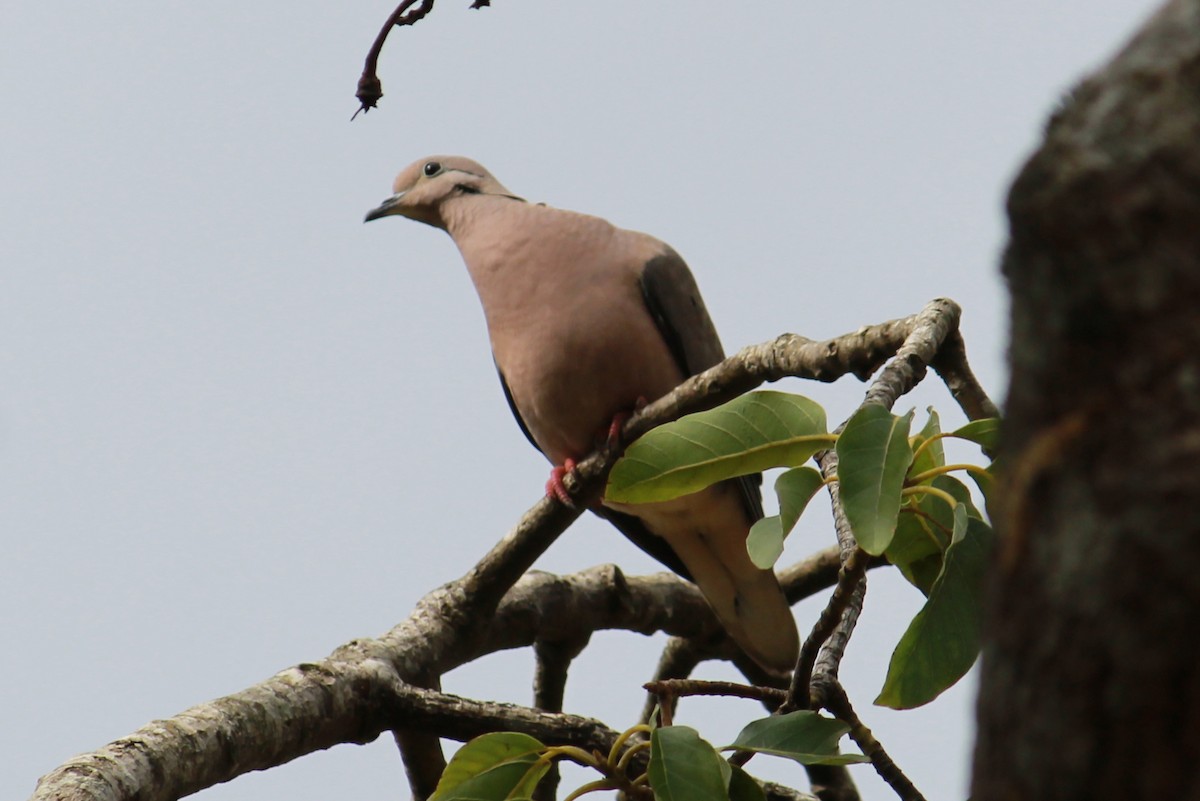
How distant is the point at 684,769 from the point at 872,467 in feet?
1.84

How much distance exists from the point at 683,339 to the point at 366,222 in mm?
1506

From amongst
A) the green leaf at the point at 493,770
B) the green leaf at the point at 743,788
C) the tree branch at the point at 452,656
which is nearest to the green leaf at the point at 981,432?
the tree branch at the point at 452,656

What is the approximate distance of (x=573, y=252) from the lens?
4363 mm

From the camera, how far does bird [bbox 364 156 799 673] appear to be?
4176mm

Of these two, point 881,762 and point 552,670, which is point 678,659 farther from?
point 881,762

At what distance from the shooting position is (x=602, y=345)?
4141mm

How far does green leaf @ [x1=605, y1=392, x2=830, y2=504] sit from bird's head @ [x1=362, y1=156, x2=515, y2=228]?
2674mm

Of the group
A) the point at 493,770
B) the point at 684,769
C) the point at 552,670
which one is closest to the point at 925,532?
the point at 684,769

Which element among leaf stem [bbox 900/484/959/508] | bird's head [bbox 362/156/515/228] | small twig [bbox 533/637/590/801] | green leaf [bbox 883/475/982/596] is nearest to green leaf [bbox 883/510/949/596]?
green leaf [bbox 883/475/982/596]

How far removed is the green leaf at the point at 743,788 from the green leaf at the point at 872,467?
1.53 ft

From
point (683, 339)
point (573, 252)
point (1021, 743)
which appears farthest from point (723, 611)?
point (1021, 743)

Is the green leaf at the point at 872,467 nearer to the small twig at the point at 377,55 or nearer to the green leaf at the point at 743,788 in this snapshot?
the green leaf at the point at 743,788

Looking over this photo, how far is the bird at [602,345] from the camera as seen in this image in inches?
164

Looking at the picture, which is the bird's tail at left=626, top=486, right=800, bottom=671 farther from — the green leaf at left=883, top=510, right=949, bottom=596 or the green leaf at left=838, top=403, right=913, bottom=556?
the green leaf at left=838, top=403, right=913, bottom=556
